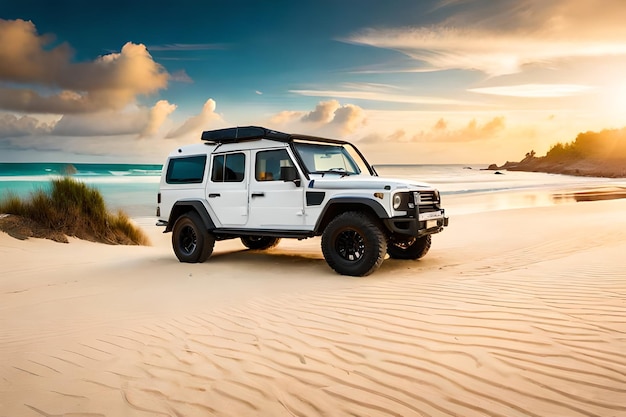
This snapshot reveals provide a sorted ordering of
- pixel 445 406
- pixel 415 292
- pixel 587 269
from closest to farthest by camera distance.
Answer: pixel 445 406 < pixel 415 292 < pixel 587 269

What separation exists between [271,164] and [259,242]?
3.19m

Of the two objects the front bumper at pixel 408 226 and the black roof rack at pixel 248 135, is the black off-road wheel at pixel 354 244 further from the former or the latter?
the black roof rack at pixel 248 135

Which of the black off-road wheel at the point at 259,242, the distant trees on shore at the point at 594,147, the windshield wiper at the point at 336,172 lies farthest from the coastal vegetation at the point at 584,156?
the windshield wiper at the point at 336,172

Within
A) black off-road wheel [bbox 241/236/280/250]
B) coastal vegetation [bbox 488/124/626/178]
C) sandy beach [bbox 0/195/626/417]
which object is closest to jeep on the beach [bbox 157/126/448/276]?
sandy beach [bbox 0/195/626/417]

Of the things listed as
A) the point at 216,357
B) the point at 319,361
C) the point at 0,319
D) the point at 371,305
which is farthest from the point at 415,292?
the point at 0,319

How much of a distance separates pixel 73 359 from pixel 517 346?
3.74m

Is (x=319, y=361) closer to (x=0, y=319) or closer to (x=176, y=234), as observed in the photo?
(x=0, y=319)

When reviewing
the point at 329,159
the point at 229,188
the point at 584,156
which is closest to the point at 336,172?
the point at 329,159

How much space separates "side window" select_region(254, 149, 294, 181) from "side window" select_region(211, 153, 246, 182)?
333 millimetres

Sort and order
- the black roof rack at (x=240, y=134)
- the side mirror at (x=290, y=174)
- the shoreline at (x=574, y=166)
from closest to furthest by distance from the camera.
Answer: the side mirror at (x=290, y=174), the black roof rack at (x=240, y=134), the shoreline at (x=574, y=166)

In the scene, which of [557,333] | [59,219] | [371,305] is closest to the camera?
[557,333]

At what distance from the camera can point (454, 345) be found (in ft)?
13.8

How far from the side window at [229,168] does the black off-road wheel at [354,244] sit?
211cm

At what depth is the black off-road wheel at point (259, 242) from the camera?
36.6 feet
